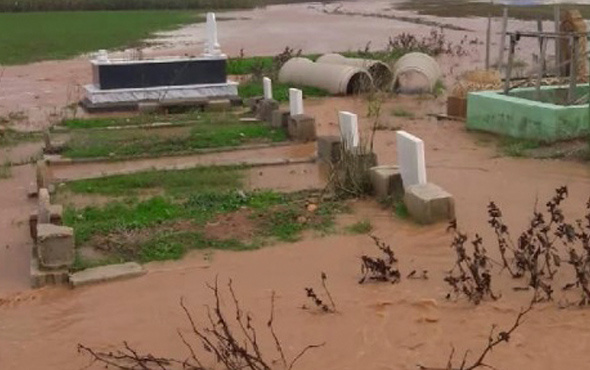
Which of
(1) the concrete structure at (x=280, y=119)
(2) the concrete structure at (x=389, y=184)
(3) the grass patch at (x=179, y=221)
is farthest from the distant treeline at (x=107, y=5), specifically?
(2) the concrete structure at (x=389, y=184)

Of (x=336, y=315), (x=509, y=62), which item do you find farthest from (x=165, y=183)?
(x=509, y=62)

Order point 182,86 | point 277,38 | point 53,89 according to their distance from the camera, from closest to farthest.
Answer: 1. point 182,86
2. point 53,89
3. point 277,38

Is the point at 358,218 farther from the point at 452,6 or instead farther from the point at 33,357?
the point at 452,6

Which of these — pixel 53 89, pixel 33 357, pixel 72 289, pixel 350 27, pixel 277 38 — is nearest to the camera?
pixel 33 357

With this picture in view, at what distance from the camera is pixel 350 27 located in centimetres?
3991

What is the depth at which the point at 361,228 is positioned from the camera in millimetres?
8719

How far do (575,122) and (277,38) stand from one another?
77.1 ft

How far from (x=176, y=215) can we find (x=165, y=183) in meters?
1.63

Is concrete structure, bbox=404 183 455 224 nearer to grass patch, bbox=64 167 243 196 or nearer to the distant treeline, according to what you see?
grass patch, bbox=64 167 243 196

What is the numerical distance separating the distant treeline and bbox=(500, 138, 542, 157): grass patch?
1586 inches

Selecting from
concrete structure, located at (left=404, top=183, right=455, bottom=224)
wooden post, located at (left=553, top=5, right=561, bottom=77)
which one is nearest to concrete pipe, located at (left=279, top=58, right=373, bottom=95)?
wooden post, located at (left=553, top=5, right=561, bottom=77)

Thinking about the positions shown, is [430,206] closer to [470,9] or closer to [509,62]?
[509,62]

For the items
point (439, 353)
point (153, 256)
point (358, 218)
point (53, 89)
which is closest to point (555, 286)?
point (439, 353)

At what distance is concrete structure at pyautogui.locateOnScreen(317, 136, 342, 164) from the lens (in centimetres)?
1108
